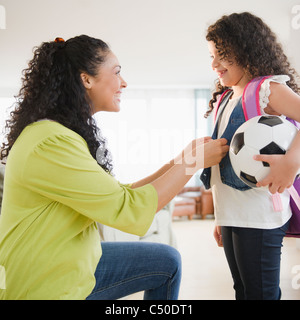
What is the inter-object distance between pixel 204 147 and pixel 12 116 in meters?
0.75

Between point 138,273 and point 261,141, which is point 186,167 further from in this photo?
point 138,273

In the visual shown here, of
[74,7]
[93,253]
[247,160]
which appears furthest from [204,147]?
[74,7]

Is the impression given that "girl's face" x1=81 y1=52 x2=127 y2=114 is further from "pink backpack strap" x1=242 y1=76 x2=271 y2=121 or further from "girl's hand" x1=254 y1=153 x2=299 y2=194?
"girl's hand" x1=254 y1=153 x2=299 y2=194

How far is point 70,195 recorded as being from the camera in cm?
104

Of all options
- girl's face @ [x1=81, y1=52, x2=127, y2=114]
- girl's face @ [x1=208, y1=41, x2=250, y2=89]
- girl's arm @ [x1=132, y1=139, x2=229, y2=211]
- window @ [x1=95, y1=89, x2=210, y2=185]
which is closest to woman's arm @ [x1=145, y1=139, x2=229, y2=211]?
girl's arm @ [x1=132, y1=139, x2=229, y2=211]

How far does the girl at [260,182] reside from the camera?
45.1 inches

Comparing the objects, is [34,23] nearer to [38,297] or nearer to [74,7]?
[74,7]

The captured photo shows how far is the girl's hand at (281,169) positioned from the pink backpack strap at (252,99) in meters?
0.19

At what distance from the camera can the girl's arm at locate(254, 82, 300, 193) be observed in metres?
1.08

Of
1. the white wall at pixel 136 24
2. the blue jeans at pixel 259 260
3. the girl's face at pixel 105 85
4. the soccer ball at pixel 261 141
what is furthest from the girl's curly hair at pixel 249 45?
the white wall at pixel 136 24

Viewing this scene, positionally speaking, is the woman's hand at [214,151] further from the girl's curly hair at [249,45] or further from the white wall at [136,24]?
the white wall at [136,24]

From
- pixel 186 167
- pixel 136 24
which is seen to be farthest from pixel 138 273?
pixel 136 24

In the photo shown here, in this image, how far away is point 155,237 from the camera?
334cm

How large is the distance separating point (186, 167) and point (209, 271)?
224 centimetres
